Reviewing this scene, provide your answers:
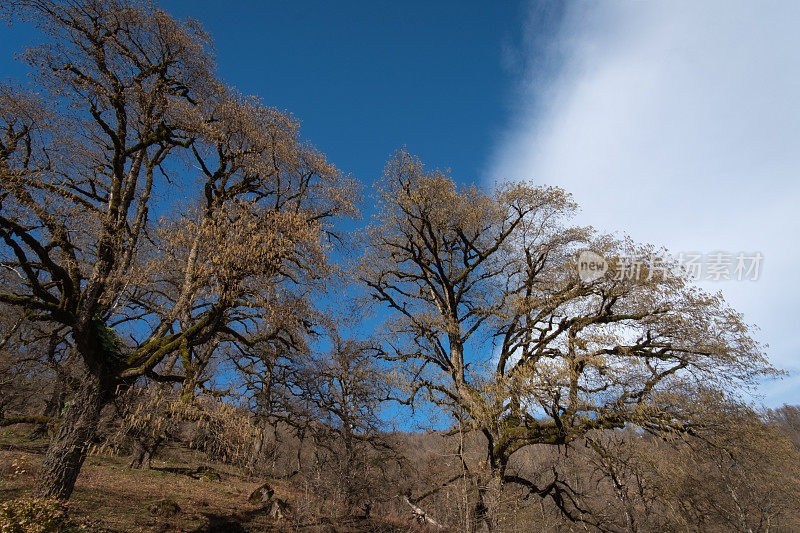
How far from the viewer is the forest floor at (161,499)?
29.6 feet

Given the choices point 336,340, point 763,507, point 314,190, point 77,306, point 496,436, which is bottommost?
point 763,507

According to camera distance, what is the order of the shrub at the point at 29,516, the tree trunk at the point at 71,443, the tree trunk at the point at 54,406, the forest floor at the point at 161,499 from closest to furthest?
the shrub at the point at 29,516, the tree trunk at the point at 71,443, the forest floor at the point at 161,499, the tree trunk at the point at 54,406

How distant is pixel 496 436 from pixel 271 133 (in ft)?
37.8

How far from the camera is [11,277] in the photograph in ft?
50.6

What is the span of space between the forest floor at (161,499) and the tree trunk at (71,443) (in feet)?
2.68

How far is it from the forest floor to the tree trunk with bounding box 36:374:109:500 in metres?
0.82

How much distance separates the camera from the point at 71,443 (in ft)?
21.9

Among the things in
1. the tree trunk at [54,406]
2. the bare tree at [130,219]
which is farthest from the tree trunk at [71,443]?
the tree trunk at [54,406]

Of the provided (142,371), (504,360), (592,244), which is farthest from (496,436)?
(142,371)

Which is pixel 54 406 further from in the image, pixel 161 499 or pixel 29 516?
pixel 29 516

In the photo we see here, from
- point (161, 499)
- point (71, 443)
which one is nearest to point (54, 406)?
point (161, 499)

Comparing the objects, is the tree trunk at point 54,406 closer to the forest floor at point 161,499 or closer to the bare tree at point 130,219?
the forest floor at point 161,499

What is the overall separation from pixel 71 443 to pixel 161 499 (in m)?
6.71

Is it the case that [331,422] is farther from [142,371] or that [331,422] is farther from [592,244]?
[592,244]
